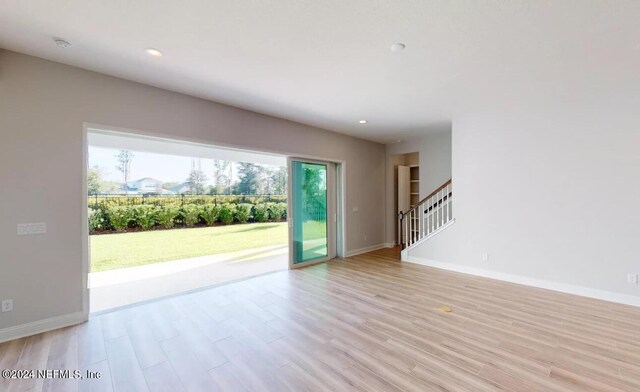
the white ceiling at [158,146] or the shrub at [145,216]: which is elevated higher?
the white ceiling at [158,146]

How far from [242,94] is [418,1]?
2672 mm

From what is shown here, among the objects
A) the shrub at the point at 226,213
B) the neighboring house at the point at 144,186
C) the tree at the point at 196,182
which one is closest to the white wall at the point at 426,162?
the shrub at the point at 226,213

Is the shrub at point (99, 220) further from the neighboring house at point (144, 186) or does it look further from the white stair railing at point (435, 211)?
the white stair railing at point (435, 211)

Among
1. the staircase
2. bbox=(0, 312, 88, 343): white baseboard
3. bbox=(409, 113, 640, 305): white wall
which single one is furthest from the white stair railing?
bbox=(0, 312, 88, 343): white baseboard

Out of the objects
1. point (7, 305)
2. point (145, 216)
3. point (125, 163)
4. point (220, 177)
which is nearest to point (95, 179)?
point (125, 163)

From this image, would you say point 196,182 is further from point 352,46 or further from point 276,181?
point 352,46

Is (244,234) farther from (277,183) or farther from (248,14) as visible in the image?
(248,14)

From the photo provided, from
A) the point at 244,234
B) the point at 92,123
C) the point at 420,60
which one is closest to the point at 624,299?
the point at 420,60

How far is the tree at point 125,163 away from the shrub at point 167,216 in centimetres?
141

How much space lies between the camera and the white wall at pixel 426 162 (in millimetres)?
6246

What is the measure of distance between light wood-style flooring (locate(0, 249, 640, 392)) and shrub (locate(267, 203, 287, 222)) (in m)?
8.21

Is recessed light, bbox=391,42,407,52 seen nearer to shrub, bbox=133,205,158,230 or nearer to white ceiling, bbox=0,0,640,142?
white ceiling, bbox=0,0,640,142

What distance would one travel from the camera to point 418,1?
6.35ft

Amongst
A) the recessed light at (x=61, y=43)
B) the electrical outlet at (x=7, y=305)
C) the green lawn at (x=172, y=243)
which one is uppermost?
the recessed light at (x=61, y=43)
